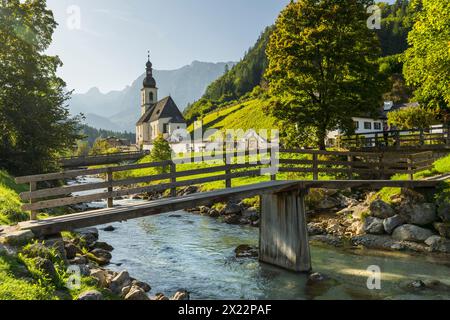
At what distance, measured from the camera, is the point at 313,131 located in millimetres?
26516

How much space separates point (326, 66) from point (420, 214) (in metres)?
12.3

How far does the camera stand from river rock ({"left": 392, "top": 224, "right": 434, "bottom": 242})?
58.6 feet

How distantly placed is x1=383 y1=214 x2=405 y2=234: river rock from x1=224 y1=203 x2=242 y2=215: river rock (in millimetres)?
10944

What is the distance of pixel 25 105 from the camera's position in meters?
24.8

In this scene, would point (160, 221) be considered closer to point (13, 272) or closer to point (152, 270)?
point (152, 270)

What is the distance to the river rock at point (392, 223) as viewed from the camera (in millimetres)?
18922

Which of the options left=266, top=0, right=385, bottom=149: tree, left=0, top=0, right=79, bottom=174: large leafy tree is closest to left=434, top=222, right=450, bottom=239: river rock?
left=266, top=0, right=385, bottom=149: tree

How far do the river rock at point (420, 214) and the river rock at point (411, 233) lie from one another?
0.55m

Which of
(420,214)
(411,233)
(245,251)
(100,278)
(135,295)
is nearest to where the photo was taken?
(135,295)

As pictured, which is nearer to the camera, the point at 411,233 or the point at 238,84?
the point at 411,233

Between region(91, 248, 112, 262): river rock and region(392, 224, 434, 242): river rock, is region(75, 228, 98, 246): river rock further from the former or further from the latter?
region(392, 224, 434, 242): river rock

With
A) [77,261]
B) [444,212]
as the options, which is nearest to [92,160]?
[77,261]

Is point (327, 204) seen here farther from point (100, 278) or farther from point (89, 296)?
point (89, 296)
